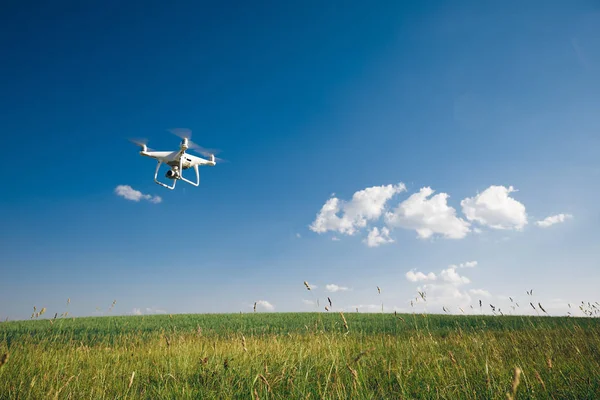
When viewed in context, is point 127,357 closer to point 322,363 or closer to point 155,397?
point 155,397

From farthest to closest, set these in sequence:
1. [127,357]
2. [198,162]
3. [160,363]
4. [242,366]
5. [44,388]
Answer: [198,162], [127,357], [160,363], [242,366], [44,388]

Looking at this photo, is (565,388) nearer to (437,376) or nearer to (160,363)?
(437,376)

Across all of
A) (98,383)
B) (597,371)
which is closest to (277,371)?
(98,383)

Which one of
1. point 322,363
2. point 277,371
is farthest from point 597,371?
point 277,371

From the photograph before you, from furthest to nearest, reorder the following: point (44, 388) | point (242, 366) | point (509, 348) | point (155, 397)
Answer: point (509, 348)
point (242, 366)
point (44, 388)
point (155, 397)

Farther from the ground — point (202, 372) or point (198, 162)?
point (198, 162)

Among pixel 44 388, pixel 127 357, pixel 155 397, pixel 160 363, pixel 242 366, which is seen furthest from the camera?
pixel 127 357

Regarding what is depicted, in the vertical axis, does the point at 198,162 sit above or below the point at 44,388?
above

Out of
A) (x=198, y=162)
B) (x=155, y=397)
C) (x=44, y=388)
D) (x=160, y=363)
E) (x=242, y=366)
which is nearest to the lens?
(x=155, y=397)

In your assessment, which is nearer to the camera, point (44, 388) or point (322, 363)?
point (44, 388)
